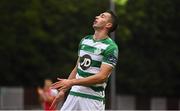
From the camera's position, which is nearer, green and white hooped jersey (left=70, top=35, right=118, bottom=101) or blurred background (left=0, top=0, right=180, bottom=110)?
green and white hooped jersey (left=70, top=35, right=118, bottom=101)

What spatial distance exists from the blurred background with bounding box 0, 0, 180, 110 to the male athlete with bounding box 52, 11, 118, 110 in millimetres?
41412

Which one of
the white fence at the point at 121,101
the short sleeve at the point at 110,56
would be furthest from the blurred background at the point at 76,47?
the short sleeve at the point at 110,56

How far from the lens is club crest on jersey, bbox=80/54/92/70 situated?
8.21 meters

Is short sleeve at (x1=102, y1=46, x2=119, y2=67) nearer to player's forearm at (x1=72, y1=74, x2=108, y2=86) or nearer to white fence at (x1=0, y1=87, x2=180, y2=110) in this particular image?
player's forearm at (x1=72, y1=74, x2=108, y2=86)

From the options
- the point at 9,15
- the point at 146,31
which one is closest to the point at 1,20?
the point at 9,15

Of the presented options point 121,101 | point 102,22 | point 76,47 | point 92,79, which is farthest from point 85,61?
point 76,47

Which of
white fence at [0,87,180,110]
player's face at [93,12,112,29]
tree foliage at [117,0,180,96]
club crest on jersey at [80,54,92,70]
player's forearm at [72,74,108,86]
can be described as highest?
player's face at [93,12,112,29]

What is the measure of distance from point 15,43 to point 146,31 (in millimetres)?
11542

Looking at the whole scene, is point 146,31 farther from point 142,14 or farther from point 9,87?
point 9,87

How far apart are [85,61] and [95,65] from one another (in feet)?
0.41

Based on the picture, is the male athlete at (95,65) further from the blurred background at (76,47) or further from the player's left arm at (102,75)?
the blurred background at (76,47)

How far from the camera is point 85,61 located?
8.22m

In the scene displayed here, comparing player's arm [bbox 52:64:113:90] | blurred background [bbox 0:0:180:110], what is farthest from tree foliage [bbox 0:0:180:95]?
player's arm [bbox 52:64:113:90]

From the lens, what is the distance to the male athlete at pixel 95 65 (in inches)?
320
